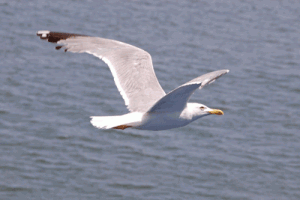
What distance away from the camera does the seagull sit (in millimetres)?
7309

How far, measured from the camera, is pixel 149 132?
15125 mm

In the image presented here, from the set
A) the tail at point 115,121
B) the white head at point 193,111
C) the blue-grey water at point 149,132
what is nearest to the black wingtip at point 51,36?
the tail at point 115,121

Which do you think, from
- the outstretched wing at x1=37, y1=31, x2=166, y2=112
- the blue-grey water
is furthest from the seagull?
the blue-grey water

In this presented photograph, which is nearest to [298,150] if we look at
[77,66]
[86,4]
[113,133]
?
[113,133]

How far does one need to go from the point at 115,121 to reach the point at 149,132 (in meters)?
7.82

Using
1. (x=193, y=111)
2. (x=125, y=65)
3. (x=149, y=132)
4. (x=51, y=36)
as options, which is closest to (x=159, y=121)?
(x=193, y=111)

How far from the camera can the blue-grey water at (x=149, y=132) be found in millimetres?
13266

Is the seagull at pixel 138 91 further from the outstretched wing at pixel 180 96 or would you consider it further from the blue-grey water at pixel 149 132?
the blue-grey water at pixel 149 132

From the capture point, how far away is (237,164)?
1416 centimetres

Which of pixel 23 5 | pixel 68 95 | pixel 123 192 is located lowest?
pixel 123 192

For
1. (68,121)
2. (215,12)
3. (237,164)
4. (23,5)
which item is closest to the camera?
(237,164)

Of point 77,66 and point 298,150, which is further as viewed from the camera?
point 77,66

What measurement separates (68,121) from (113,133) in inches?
49.7

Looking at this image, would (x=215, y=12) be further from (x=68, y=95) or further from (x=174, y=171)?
(x=174, y=171)
